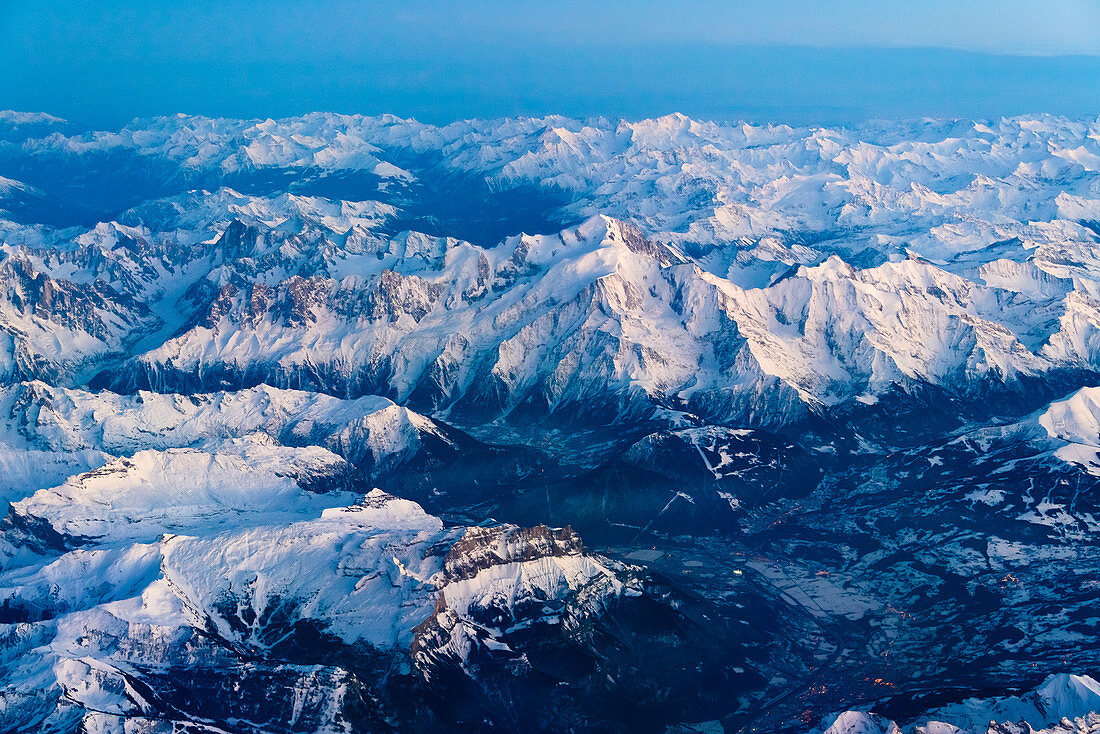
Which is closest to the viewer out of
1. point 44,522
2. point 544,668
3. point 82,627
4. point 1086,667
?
point 82,627

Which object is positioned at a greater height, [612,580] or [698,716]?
[612,580]

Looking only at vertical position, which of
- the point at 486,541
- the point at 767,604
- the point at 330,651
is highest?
the point at 486,541

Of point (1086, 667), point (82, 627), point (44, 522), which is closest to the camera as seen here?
point (82, 627)

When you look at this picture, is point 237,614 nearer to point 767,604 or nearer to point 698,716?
point 698,716

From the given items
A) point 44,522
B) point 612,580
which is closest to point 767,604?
point 612,580

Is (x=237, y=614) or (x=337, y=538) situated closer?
(x=237, y=614)

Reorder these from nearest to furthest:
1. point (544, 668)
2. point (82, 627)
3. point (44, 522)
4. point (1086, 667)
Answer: point (82, 627) < point (544, 668) < point (1086, 667) < point (44, 522)

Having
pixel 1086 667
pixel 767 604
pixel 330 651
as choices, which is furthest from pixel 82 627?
pixel 1086 667

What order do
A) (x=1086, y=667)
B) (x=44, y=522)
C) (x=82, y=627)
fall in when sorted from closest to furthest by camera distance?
(x=82, y=627) → (x=1086, y=667) → (x=44, y=522)

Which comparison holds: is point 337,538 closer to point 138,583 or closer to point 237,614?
point 237,614
